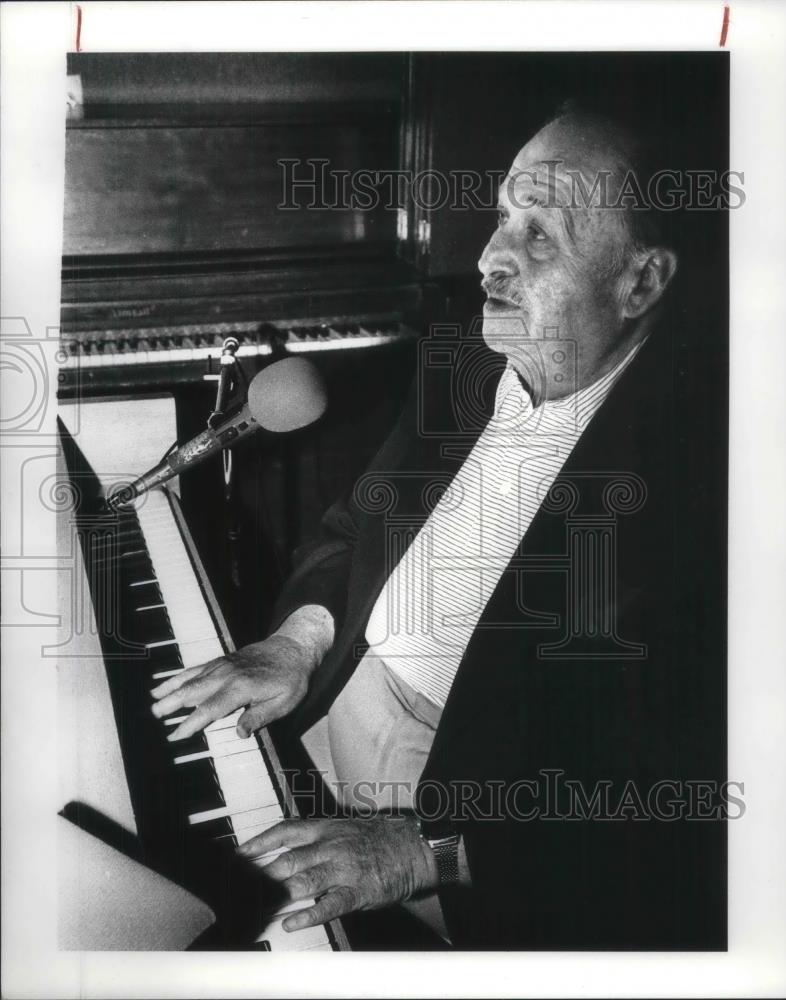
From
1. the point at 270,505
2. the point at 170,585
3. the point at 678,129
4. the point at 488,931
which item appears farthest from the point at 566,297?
the point at 488,931

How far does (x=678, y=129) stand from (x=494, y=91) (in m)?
0.43

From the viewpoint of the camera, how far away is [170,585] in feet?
7.58

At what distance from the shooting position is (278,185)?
239cm

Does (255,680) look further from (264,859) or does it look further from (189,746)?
(264,859)

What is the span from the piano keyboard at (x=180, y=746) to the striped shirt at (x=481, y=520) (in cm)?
39

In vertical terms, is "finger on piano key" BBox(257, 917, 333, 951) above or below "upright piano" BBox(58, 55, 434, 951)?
below

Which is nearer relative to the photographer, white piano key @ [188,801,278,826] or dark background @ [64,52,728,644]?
white piano key @ [188,801,278,826]

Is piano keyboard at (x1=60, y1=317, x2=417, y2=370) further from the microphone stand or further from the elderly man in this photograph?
the elderly man

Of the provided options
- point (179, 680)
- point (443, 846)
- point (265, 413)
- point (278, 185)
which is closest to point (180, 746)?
point (179, 680)

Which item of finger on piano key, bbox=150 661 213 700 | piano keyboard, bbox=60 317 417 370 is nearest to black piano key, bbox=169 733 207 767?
finger on piano key, bbox=150 661 213 700

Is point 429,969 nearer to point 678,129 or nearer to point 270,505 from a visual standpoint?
point 270,505

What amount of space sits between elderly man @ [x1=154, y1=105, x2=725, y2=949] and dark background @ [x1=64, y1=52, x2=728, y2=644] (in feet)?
0.22

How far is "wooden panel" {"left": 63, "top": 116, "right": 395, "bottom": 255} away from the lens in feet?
7.80

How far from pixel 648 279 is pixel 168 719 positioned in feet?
4.81
